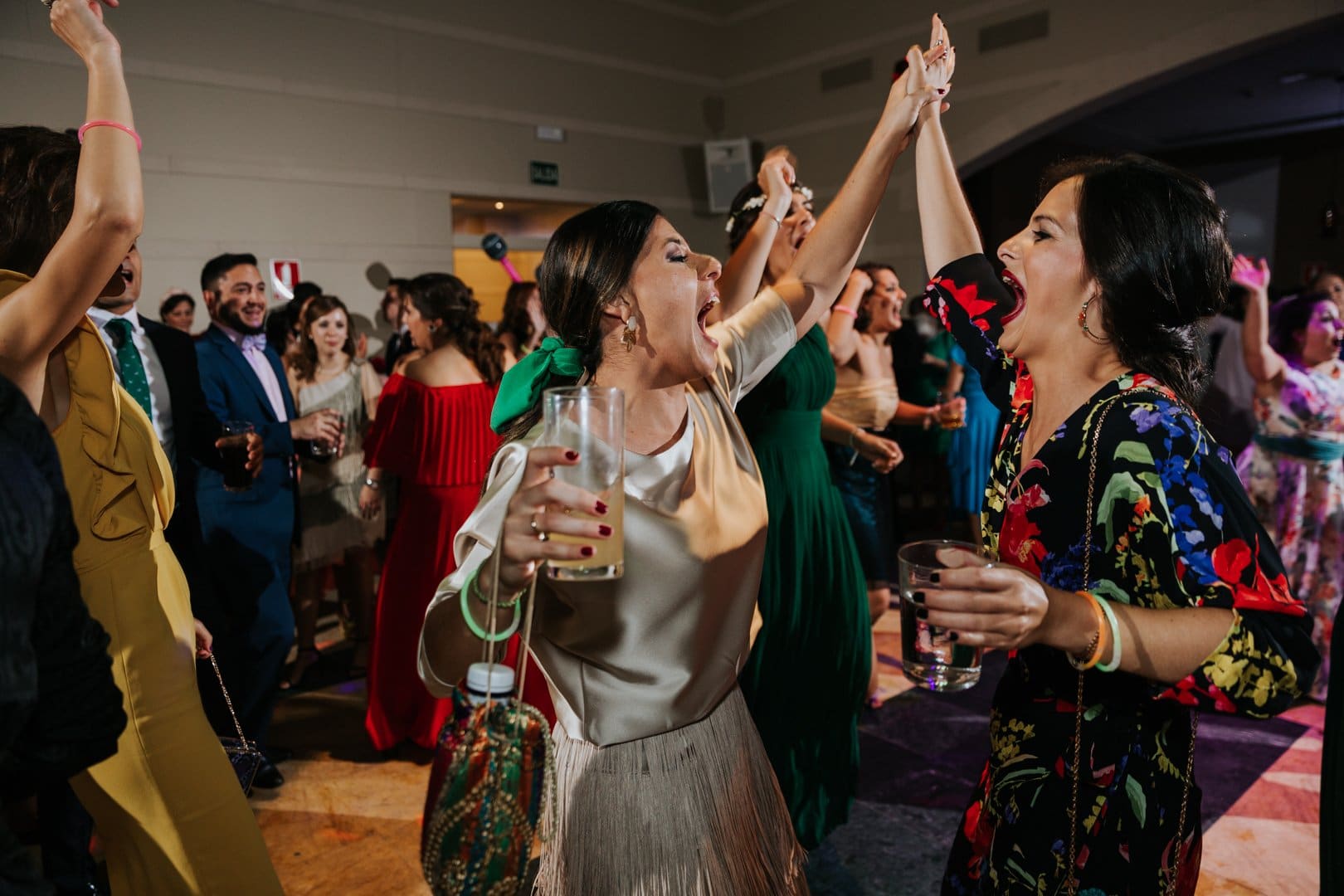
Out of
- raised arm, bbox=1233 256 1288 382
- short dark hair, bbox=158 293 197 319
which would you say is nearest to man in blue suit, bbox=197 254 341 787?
short dark hair, bbox=158 293 197 319

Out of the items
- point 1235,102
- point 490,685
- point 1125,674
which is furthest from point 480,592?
point 1235,102

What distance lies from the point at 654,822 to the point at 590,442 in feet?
2.27

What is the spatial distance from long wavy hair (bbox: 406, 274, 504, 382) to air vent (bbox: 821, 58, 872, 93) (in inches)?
285

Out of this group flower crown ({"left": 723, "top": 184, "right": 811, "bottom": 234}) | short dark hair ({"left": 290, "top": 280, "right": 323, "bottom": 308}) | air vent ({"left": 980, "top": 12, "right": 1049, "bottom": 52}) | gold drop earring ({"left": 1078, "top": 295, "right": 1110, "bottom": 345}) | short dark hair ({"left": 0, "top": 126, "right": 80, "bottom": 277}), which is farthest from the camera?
air vent ({"left": 980, "top": 12, "right": 1049, "bottom": 52})

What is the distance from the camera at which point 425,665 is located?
113cm

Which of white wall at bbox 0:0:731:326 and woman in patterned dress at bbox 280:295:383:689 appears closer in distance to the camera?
woman in patterned dress at bbox 280:295:383:689

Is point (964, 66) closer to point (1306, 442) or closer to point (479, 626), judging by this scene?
point (1306, 442)

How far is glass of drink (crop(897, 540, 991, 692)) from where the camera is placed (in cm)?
106

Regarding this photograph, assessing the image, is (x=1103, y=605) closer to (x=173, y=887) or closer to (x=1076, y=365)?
(x=1076, y=365)

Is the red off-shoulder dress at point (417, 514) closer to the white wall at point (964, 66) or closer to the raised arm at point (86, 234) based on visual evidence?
the raised arm at point (86, 234)

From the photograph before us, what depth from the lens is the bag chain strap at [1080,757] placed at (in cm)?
121

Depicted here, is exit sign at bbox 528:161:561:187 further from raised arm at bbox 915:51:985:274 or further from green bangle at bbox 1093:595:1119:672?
green bangle at bbox 1093:595:1119:672

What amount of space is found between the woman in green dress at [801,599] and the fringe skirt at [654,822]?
920mm

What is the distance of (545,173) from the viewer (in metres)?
9.00
